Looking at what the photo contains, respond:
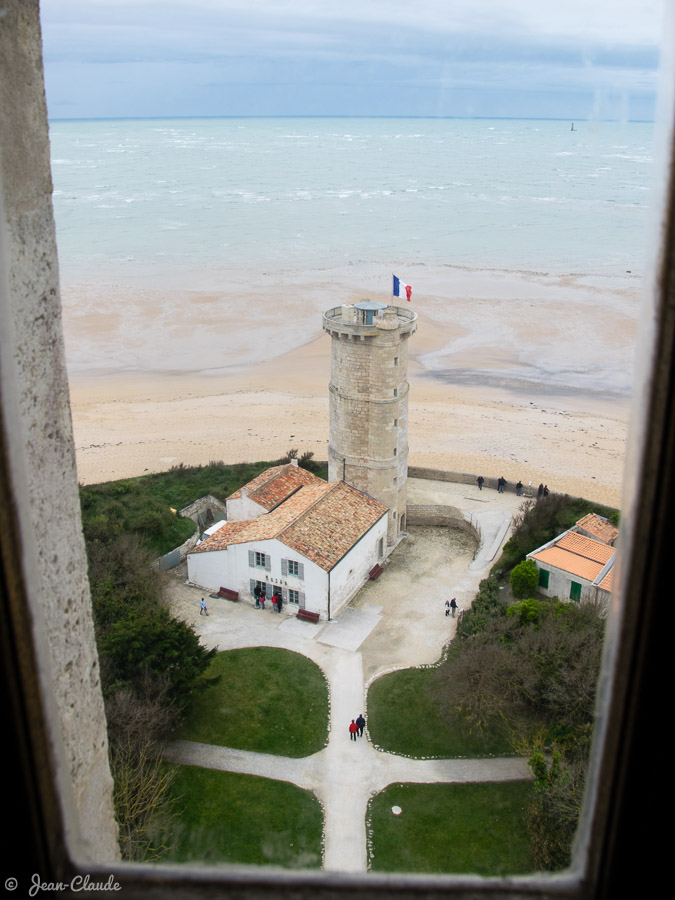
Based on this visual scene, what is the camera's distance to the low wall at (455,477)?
31.5m

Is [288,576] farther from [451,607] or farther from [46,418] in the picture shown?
[46,418]

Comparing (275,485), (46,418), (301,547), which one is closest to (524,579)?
(301,547)

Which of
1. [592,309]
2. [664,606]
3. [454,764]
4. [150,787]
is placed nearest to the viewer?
[664,606]

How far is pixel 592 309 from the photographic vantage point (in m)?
61.4

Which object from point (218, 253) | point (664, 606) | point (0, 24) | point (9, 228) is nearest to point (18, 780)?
point (664, 606)

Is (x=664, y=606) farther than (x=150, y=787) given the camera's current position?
No

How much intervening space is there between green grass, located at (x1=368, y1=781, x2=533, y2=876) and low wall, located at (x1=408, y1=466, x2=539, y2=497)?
55.0ft

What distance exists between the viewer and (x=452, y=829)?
1476cm

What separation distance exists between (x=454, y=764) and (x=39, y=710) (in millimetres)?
16081

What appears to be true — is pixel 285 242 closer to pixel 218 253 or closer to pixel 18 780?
pixel 218 253

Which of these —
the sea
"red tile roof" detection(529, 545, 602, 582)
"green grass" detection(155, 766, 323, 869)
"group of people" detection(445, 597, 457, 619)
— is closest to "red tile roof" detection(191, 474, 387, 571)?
"group of people" detection(445, 597, 457, 619)

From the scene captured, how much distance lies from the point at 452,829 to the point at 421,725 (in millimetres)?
3414

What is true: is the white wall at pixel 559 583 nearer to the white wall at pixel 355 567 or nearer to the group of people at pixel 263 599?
the white wall at pixel 355 567

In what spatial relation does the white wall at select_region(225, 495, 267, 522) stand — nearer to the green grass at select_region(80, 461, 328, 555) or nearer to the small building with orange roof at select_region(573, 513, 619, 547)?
the green grass at select_region(80, 461, 328, 555)
